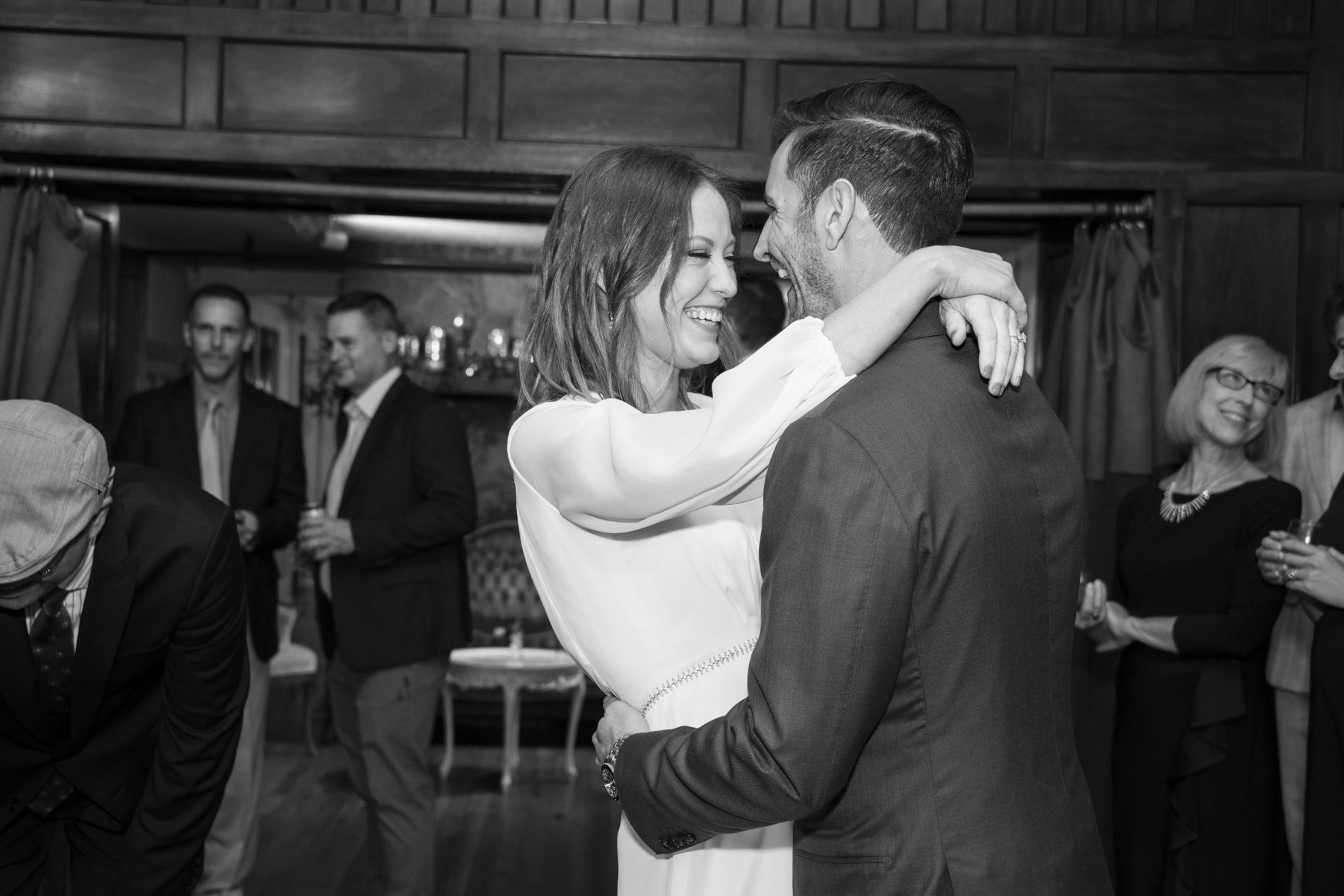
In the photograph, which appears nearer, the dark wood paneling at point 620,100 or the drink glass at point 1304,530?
the drink glass at point 1304,530

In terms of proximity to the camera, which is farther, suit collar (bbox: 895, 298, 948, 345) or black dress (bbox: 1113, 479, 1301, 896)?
black dress (bbox: 1113, 479, 1301, 896)

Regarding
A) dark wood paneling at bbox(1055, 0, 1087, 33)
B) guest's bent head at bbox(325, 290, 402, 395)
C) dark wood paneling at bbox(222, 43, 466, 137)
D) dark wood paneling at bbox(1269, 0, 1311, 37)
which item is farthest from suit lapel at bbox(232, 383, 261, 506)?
dark wood paneling at bbox(1269, 0, 1311, 37)

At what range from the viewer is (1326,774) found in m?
3.00

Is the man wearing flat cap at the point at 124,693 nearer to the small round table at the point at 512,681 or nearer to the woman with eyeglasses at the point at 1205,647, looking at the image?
the woman with eyeglasses at the point at 1205,647

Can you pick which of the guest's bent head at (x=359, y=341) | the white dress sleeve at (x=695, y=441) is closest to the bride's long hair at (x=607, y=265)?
the white dress sleeve at (x=695, y=441)

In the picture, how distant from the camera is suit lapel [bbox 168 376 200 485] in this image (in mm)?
4078

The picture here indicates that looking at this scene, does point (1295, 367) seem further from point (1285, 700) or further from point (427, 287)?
point (427, 287)

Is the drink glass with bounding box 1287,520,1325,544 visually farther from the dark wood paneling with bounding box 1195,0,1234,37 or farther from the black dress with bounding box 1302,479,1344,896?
the dark wood paneling with bounding box 1195,0,1234,37

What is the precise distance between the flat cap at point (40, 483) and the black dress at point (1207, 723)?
2588 millimetres

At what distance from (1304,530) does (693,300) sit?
1.94 m

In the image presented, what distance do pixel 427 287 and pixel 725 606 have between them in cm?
723

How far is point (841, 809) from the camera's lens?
1343 millimetres

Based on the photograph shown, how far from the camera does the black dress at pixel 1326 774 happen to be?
2.97 meters

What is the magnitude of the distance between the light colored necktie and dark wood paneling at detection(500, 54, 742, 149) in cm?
134
